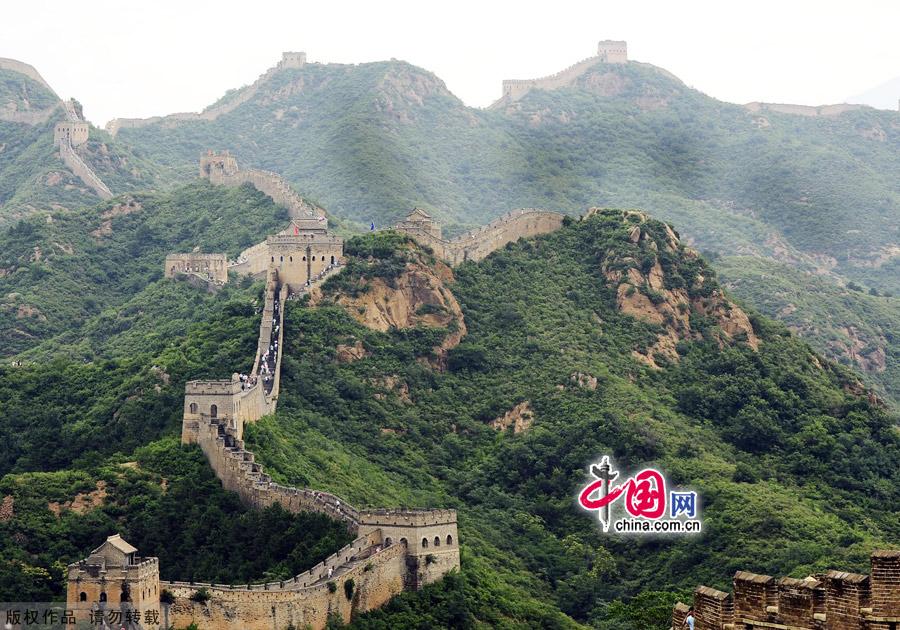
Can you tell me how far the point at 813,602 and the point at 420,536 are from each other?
50.6 metres

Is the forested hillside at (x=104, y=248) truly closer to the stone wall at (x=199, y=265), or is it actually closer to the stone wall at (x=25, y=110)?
the stone wall at (x=199, y=265)

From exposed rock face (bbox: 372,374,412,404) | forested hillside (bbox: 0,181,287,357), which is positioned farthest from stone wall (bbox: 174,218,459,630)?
forested hillside (bbox: 0,181,287,357)

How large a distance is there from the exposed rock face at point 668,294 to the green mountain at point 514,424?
0.44 ft

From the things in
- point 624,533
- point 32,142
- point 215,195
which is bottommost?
point 624,533

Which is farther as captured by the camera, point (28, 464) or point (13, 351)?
point (13, 351)

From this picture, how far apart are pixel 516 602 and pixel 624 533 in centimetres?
1417

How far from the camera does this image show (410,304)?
4144 inches

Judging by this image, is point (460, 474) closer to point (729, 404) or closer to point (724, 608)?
point (729, 404)

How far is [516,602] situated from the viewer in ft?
247

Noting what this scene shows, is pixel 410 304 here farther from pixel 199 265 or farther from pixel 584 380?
pixel 199 265

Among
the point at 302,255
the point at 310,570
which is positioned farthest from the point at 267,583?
the point at 302,255

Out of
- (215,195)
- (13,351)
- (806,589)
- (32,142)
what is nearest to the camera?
(806,589)

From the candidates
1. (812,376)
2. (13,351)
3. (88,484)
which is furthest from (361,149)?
(88,484)

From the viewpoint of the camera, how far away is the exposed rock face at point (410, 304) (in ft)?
336
